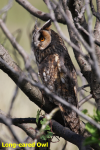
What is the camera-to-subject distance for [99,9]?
1964mm

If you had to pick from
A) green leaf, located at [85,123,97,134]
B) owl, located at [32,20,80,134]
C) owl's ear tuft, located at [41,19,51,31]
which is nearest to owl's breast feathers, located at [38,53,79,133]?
owl, located at [32,20,80,134]

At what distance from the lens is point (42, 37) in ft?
7.79

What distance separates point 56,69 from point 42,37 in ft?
1.41

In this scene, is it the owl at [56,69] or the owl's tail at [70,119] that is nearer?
the owl's tail at [70,119]

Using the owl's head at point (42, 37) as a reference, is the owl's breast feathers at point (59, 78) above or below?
below

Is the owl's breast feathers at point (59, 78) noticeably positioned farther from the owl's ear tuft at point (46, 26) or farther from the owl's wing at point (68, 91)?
the owl's ear tuft at point (46, 26)

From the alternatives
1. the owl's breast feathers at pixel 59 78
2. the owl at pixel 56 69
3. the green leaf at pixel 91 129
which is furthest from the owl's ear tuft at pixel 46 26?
the green leaf at pixel 91 129

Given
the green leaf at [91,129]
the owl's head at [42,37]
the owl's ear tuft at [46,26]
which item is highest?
the owl's ear tuft at [46,26]

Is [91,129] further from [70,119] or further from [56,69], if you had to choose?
[56,69]

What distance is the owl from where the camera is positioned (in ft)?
7.27

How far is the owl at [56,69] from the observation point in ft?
7.27

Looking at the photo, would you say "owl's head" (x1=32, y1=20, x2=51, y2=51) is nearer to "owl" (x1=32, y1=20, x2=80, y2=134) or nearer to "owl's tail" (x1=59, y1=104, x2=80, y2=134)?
"owl" (x1=32, y1=20, x2=80, y2=134)

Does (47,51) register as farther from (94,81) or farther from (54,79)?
(94,81)

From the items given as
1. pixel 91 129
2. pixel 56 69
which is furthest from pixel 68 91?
pixel 91 129
